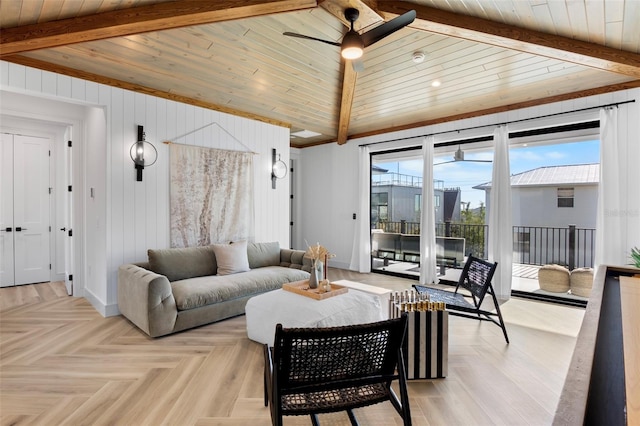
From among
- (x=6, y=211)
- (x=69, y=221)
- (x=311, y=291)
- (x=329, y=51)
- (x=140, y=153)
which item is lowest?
(x=311, y=291)

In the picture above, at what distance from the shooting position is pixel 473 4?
2709 millimetres

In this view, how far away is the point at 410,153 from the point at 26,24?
5.25 metres

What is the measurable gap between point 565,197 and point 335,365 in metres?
4.50

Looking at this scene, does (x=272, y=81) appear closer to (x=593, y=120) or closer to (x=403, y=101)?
(x=403, y=101)

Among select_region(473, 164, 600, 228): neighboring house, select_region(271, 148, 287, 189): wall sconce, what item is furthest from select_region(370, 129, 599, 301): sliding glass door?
select_region(271, 148, 287, 189): wall sconce

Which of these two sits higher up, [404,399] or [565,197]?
[565,197]

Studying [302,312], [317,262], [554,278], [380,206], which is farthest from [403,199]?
[302,312]

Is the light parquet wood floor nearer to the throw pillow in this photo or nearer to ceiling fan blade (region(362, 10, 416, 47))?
the throw pillow

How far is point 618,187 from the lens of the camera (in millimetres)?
3775

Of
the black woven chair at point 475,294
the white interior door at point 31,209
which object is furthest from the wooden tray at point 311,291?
the white interior door at point 31,209

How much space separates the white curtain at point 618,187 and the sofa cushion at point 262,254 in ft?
13.7

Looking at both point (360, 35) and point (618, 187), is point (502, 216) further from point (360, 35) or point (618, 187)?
point (360, 35)

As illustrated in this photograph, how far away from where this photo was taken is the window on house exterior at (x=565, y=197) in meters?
4.33

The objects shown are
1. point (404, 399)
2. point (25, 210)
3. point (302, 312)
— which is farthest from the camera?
point (25, 210)
